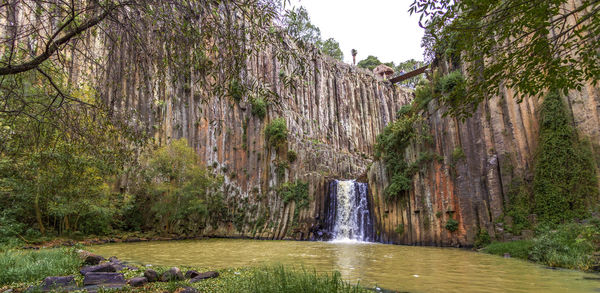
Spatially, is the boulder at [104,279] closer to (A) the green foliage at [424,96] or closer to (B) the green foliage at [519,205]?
(B) the green foliage at [519,205]

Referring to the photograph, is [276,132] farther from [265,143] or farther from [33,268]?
[33,268]

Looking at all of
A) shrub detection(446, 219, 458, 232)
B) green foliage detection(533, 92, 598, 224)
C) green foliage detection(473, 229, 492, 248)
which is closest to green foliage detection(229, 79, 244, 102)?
green foliage detection(533, 92, 598, 224)

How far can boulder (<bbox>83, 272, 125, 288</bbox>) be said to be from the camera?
6594 millimetres

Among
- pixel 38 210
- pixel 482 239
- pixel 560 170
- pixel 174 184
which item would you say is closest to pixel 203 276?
pixel 482 239

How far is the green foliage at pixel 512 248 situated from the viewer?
37.8 ft

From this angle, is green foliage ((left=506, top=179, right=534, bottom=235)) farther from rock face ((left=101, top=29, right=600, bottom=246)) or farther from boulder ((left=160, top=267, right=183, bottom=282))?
boulder ((left=160, top=267, right=183, bottom=282))

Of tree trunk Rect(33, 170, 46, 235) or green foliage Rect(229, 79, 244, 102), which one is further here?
tree trunk Rect(33, 170, 46, 235)

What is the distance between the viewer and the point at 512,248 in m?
12.3

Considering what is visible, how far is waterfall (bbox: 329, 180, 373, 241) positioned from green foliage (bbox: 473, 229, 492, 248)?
817 centimetres

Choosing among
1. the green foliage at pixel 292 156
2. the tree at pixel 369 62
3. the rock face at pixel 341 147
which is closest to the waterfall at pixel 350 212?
the rock face at pixel 341 147

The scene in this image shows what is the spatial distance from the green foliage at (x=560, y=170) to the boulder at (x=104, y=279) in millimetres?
14886

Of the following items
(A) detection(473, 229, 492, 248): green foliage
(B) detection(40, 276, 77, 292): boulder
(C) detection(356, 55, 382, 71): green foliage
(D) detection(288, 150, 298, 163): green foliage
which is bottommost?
(B) detection(40, 276, 77, 292): boulder

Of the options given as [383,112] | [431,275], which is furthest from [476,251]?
[383,112]

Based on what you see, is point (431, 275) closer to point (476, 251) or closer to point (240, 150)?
point (476, 251)
